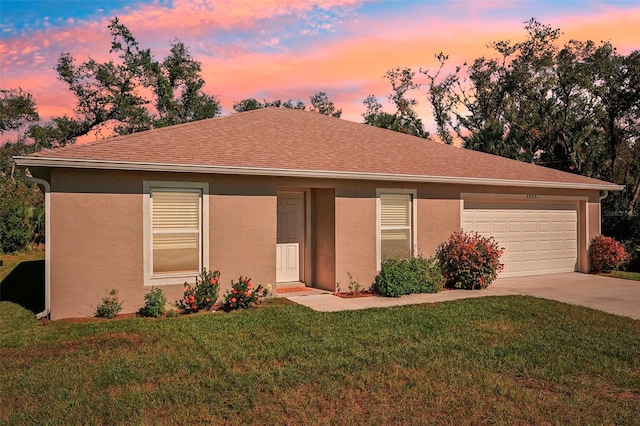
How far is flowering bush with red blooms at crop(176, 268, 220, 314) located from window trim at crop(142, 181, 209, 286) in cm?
29

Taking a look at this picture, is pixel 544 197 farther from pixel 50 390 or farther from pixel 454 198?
pixel 50 390

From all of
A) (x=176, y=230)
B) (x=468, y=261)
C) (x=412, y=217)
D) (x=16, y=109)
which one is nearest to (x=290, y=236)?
(x=412, y=217)

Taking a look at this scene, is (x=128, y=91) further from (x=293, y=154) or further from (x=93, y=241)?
(x=93, y=241)

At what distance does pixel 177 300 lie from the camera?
30.2 feet

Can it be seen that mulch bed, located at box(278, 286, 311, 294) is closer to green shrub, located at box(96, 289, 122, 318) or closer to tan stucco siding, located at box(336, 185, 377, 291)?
tan stucco siding, located at box(336, 185, 377, 291)

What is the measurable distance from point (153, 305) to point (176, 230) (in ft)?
4.81

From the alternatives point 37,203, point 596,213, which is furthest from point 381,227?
point 37,203

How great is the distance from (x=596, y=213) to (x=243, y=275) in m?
11.1

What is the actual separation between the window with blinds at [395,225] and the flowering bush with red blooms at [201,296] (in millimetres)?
4116

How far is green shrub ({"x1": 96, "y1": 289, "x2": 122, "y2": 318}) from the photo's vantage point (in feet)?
27.9

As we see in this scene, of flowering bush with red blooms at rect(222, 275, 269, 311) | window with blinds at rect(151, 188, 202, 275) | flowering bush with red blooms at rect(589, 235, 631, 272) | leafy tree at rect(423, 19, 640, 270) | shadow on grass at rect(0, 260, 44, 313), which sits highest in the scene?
leafy tree at rect(423, 19, 640, 270)

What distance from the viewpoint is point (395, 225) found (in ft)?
37.7

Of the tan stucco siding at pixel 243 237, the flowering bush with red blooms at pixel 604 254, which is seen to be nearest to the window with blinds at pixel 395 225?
the tan stucco siding at pixel 243 237

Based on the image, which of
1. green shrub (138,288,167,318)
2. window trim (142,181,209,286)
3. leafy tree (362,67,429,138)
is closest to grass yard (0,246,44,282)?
window trim (142,181,209,286)
